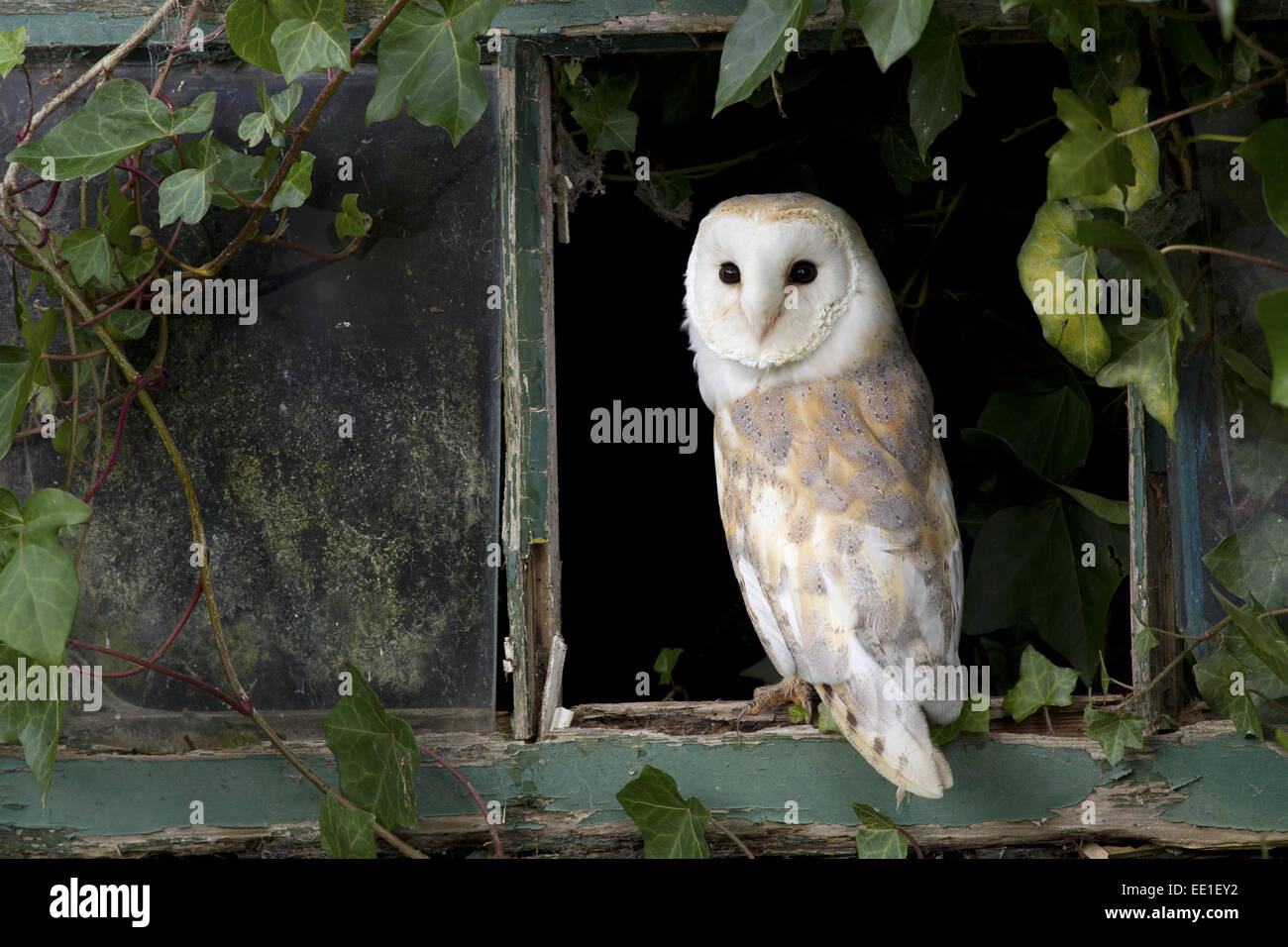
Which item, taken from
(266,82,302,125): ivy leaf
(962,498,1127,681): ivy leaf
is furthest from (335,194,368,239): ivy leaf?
(962,498,1127,681): ivy leaf

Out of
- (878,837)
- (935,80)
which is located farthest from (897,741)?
(935,80)

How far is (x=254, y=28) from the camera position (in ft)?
3.84

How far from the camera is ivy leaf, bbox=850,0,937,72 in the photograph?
1.05m

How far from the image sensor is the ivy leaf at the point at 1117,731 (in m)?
1.35

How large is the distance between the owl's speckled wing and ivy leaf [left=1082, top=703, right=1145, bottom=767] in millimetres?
163

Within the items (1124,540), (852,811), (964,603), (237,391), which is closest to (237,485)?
(237,391)

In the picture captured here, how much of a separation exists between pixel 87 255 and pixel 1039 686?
120cm

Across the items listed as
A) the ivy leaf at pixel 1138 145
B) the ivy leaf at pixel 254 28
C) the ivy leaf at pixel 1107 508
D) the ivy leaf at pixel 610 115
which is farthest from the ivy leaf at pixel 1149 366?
the ivy leaf at pixel 254 28

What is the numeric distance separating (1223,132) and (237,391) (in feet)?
4.06

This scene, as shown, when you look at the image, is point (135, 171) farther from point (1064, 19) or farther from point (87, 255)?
point (1064, 19)

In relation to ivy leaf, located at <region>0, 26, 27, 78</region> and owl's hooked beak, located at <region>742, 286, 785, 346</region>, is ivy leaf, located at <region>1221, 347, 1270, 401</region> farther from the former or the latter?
ivy leaf, located at <region>0, 26, 27, 78</region>

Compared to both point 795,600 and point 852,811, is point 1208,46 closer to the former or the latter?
point 795,600

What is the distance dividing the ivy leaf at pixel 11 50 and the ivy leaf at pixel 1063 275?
1.11 meters

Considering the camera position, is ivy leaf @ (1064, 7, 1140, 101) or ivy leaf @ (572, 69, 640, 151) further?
ivy leaf @ (572, 69, 640, 151)
